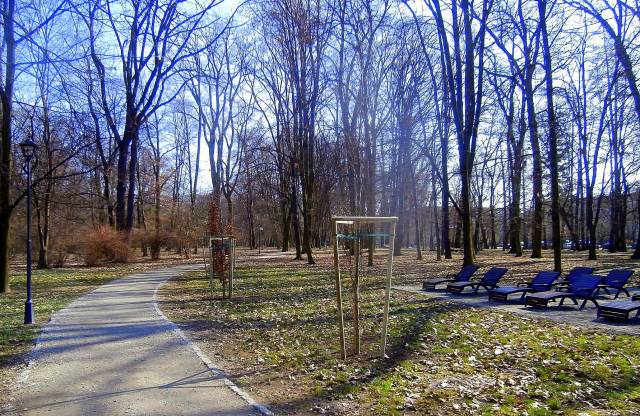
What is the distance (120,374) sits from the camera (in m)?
6.56

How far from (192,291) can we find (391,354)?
34.5 ft

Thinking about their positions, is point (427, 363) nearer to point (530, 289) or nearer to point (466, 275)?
point (530, 289)

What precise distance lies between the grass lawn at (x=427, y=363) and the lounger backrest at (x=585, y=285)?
2.23 meters

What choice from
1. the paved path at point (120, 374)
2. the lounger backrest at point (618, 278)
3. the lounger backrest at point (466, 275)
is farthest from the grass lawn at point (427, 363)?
the lounger backrest at point (618, 278)

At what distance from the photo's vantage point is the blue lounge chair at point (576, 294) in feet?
37.0

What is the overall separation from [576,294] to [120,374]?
32.2 feet

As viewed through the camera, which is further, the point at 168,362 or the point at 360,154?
the point at 360,154

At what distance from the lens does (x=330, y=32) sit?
89.6 ft

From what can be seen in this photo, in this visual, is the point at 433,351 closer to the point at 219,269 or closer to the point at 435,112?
the point at 219,269

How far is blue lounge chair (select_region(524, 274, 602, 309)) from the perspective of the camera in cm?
1129

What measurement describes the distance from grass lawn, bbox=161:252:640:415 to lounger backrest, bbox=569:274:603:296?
7.32ft

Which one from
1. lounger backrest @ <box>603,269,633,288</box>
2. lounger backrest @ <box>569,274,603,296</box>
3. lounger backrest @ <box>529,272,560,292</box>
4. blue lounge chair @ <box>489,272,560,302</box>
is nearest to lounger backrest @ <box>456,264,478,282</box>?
blue lounge chair @ <box>489,272,560,302</box>

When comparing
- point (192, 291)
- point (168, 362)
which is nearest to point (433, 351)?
point (168, 362)

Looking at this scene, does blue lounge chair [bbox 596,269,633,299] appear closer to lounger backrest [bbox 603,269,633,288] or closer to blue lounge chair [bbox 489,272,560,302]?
lounger backrest [bbox 603,269,633,288]
